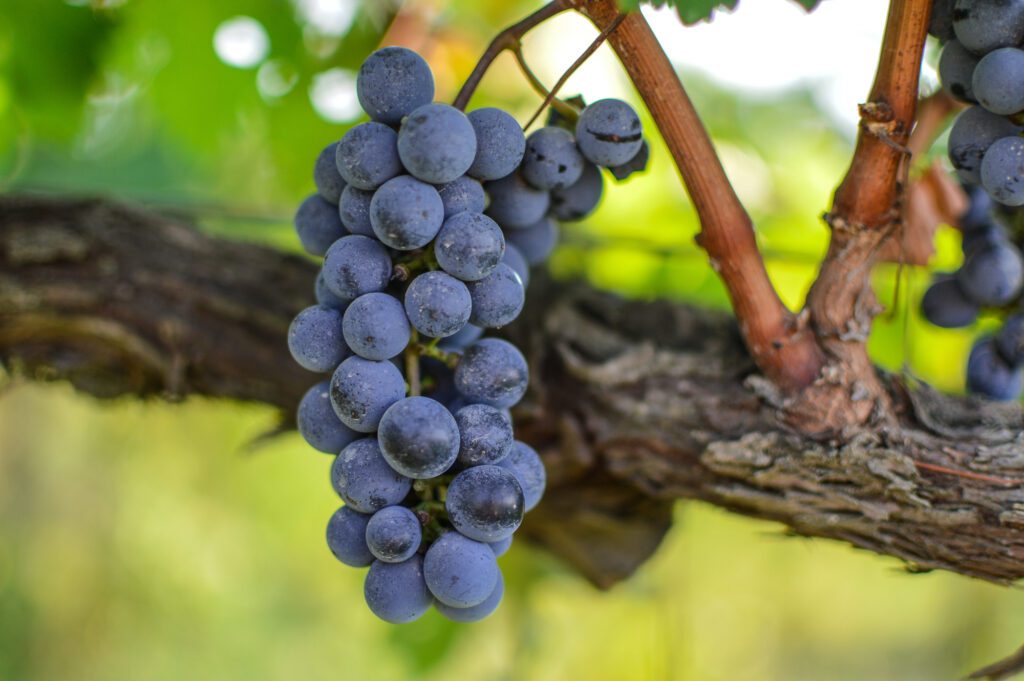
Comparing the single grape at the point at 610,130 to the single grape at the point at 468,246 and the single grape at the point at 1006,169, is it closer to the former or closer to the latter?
the single grape at the point at 468,246

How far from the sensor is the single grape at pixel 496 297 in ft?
2.77

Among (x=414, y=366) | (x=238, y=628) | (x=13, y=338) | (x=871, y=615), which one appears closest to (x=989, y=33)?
(x=414, y=366)

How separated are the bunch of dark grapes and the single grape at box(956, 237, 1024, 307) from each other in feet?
2.09

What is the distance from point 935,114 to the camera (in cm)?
133

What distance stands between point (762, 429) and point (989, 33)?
537 millimetres

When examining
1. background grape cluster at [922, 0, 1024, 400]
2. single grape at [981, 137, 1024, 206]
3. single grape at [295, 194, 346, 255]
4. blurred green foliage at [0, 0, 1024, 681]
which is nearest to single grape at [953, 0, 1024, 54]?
A: background grape cluster at [922, 0, 1024, 400]

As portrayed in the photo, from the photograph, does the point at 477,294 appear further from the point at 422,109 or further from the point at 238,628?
the point at 238,628

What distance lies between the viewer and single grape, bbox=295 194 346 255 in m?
0.94

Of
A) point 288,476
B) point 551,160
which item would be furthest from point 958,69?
point 288,476

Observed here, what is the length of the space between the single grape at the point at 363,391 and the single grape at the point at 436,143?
0.65 feet

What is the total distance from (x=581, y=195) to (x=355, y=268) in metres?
0.32

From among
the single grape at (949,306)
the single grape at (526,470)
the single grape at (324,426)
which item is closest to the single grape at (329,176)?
the single grape at (324,426)

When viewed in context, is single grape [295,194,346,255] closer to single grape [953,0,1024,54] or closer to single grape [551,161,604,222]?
single grape [551,161,604,222]

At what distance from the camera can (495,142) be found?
2.77 feet
